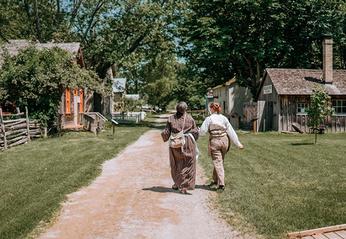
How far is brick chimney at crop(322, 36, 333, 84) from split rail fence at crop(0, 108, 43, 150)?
19.1 meters

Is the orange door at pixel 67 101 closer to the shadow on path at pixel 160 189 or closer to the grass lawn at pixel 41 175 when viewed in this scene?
the grass lawn at pixel 41 175

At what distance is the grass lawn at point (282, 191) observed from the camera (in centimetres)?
783

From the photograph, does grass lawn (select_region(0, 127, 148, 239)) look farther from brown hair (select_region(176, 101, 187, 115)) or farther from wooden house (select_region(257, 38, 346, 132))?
wooden house (select_region(257, 38, 346, 132))

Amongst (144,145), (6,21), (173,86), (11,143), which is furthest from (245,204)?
(173,86)

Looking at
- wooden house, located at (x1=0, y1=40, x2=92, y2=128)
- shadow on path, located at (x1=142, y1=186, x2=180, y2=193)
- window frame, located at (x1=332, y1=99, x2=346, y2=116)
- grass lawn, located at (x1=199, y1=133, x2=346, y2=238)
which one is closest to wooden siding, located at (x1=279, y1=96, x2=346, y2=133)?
window frame, located at (x1=332, y1=99, x2=346, y2=116)

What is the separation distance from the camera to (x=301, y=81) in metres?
33.4

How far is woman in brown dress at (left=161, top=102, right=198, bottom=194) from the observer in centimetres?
1034

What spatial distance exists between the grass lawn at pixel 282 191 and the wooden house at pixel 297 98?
575 inches

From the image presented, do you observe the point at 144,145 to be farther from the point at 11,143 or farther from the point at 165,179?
the point at 165,179

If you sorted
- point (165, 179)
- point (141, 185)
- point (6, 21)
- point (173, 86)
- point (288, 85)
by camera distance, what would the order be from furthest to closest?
Result: point (173, 86) < point (6, 21) < point (288, 85) < point (165, 179) < point (141, 185)

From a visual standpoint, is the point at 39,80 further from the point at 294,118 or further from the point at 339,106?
the point at 339,106

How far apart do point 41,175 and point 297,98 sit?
76.1 ft

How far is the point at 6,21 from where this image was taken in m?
45.2

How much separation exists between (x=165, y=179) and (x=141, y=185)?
3.38ft
